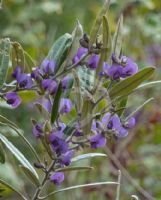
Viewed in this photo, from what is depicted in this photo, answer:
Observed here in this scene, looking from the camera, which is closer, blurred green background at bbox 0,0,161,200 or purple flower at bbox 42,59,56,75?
purple flower at bbox 42,59,56,75

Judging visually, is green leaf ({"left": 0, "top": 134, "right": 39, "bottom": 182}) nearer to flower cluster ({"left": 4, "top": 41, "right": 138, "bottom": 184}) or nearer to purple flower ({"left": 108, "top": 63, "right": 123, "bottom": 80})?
flower cluster ({"left": 4, "top": 41, "right": 138, "bottom": 184})

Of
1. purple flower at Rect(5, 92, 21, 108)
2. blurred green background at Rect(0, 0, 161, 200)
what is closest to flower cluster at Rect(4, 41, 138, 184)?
purple flower at Rect(5, 92, 21, 108)

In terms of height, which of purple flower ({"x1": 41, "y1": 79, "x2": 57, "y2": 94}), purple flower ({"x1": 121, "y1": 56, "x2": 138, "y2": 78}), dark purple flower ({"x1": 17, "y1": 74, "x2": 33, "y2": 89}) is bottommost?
purple flower ({"x1": 41, "y1": 79, "x2": 57, "y2": 94})

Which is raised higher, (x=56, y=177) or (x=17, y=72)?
(x=17, y=72)

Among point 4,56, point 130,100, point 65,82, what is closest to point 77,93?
point 65,82

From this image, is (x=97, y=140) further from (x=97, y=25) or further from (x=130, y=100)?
(x=130, y=100)

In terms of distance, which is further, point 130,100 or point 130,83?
point 130,100

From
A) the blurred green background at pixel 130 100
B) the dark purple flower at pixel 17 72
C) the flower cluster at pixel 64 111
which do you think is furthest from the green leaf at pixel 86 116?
the blurred green background at pixel 130 100

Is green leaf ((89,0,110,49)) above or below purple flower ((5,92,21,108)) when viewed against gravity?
above
